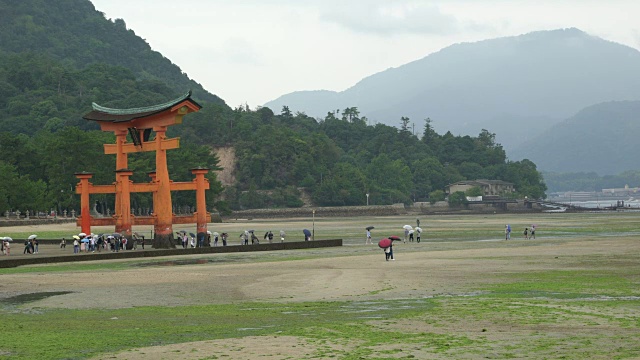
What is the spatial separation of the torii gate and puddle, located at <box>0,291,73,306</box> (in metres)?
29.7

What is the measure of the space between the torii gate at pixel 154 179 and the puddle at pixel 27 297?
29.7 meters

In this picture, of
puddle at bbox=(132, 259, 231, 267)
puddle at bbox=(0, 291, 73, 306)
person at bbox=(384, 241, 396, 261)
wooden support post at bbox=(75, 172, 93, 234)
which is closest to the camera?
puddle at bbox=(0, 291, 73, 306)

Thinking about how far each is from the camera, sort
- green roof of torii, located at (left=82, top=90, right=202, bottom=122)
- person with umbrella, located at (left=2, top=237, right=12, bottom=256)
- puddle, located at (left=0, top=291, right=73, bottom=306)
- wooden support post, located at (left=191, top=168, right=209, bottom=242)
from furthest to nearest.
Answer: wooden support post, located at (left=191, top=168, right=209, bottom=242) → green roof of torii, located at (left=82, top=90, right=202, bottom=122) → person with umbrella, located at (left=2, top=237, right=12, bottom=256) → puddle, located at (left=0, top=291, right=73, bottom=306)

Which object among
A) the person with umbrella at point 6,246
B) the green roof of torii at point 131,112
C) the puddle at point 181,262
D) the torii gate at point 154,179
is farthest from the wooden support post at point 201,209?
the person with umbrella at point 6,246

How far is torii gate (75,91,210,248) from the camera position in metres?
62.8

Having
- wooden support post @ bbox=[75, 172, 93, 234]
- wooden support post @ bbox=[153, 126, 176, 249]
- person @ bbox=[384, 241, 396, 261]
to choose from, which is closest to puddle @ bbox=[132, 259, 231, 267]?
person @ bbox=[384, 241, 396, 261]

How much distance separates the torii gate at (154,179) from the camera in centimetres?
6281

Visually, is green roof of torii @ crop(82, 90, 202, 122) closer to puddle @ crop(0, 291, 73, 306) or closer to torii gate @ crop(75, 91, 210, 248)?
torii gate @ crop(75, 91, 210, 248)

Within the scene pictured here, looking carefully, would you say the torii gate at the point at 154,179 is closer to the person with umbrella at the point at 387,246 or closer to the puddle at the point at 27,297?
the person with umbrella at the point at 387,246

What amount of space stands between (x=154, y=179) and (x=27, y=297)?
34.5m

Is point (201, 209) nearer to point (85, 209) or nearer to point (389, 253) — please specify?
point (85, 209)

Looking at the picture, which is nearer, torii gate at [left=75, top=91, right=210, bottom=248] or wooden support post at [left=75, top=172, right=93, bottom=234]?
torii gate at [left=75, top=91, right=210, bottom=248]

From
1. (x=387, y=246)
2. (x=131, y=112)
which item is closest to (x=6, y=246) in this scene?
(x=131, y=112)

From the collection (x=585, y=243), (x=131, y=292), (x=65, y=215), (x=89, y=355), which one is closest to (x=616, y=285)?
(x=131, y=292)
